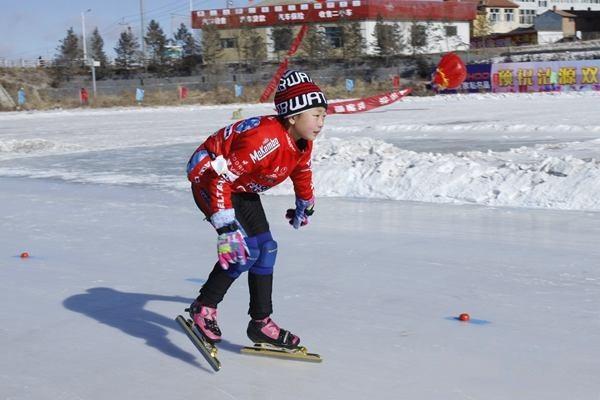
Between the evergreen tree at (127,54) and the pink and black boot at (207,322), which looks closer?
the pink and black boot at (207,322)

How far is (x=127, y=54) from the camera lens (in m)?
57.2

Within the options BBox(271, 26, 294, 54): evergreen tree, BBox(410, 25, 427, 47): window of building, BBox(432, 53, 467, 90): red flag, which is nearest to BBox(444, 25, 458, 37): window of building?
BBox(410, 25, 427, 47): window of building

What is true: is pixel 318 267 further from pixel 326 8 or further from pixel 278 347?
pixel 326 8

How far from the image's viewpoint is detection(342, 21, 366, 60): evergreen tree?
49.8 meters

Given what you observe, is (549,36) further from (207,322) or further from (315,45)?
(207,322)

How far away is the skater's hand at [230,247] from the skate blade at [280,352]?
53 centimetres

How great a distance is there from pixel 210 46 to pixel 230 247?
49.6 m

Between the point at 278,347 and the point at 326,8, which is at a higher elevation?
the point at 326,8

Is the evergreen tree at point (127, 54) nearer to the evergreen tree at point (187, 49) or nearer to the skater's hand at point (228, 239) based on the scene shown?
the evergreen tree at point (187, 49)

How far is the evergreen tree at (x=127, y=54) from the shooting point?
56.9 metres

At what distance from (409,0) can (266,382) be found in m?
55.9

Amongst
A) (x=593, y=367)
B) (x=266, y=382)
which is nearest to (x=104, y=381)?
(x=266, y=382)

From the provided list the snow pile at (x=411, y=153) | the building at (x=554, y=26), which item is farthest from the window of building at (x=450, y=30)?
the snow pile at (x=411, y=153)

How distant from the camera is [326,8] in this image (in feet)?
181
